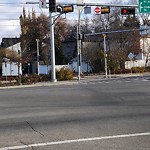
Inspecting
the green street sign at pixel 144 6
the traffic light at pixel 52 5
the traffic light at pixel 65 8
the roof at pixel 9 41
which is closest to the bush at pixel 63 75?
the traffic light at pixel 65 8

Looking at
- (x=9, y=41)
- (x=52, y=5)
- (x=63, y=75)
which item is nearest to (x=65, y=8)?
(x=52, y=5)

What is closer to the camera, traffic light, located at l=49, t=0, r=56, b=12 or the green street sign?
traffic light, located at l=49, t=0, r=56, b=12

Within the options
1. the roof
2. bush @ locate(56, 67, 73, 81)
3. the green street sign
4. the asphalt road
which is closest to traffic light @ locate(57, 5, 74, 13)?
the green street sign

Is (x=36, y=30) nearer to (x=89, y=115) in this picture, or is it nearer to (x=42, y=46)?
(x=42, y=46)

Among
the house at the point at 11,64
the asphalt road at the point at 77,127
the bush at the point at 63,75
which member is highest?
the house at the point at 11,64

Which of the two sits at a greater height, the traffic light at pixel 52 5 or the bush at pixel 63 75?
the traffic light at pixel 52 5

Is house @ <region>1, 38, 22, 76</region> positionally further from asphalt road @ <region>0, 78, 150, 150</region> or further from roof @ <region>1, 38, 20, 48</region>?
asphalt road @ <region>0, 78, 150, 150</region>

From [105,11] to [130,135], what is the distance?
21.5 m

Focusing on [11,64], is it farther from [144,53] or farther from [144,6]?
[144,6]

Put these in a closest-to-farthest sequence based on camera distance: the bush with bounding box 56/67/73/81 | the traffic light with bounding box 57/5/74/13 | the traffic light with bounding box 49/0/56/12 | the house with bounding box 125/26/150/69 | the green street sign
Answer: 1. the traffic light with bounding box 49/0/56/12
2. the traffic light with bounding box 57/5/74/13
3. the green street sign
4. the bush with bounding box 56/67/73/81
5. the house with bounding box 125/26/150/69

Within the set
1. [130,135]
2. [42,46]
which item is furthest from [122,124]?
[42,46]

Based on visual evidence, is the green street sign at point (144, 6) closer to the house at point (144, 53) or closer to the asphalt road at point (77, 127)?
the asphalt road at point (77, 127)

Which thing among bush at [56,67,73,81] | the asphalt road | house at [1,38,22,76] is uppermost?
house at [1,38,22,76]

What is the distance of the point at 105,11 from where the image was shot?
30.0m
